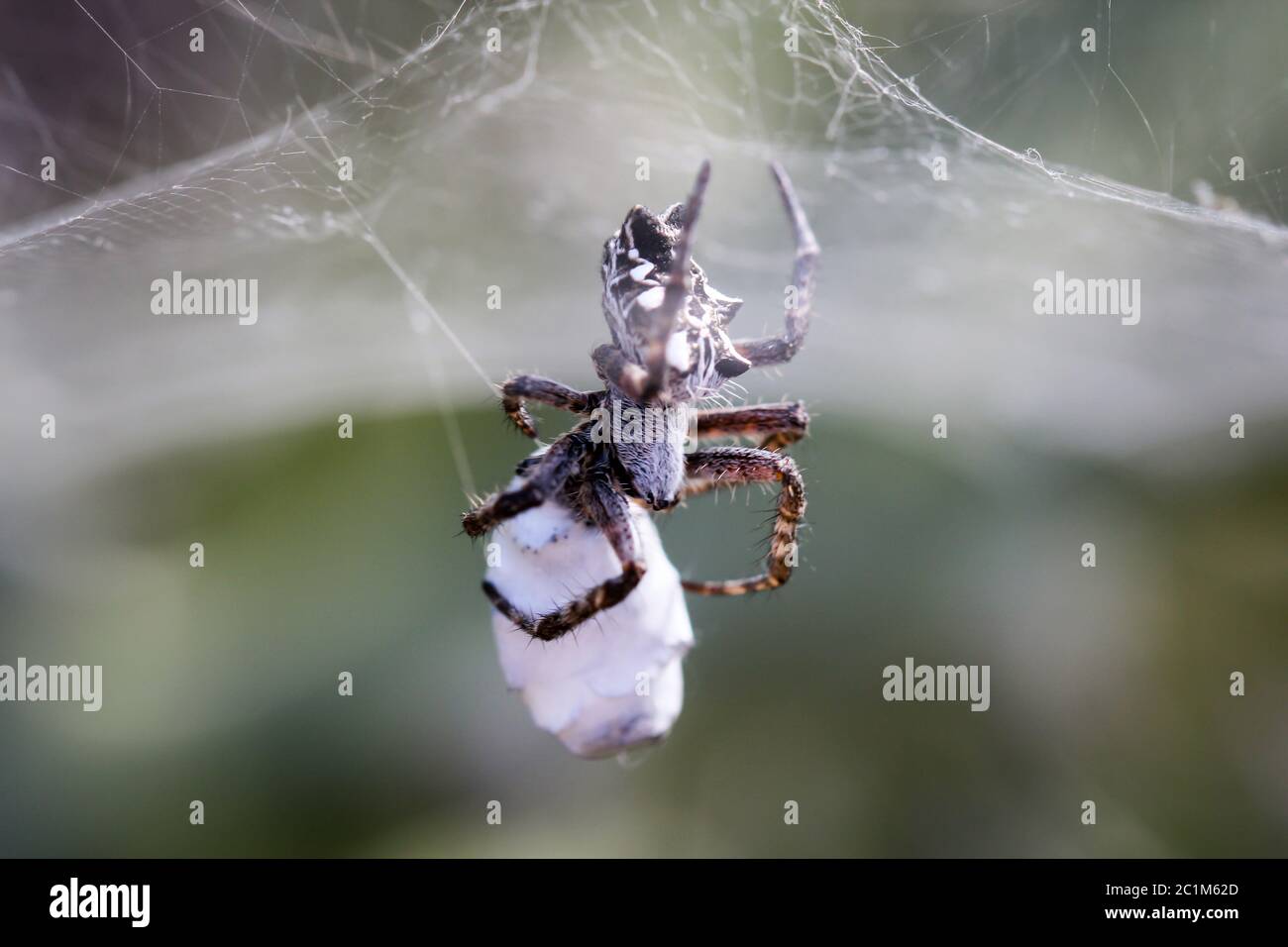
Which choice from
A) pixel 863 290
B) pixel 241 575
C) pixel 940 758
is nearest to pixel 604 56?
pixel 863 290

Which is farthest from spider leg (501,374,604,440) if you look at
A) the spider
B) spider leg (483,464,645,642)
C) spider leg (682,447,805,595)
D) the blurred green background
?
the blurred green background

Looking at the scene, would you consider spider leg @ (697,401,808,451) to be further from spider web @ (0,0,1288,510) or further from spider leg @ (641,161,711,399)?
spider web @ (0,0,1288,510)

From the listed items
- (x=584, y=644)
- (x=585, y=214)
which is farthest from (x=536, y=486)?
(x=585, y=214)

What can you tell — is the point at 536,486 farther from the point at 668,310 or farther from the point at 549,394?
the point at 668,310

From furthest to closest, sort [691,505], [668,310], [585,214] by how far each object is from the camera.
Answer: [585,214], [691,505], [668,310]

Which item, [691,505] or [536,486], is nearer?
[536,486]

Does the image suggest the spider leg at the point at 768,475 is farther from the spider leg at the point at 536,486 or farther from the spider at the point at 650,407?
the spider leg at the point at 536,486
